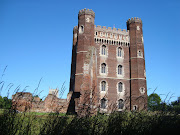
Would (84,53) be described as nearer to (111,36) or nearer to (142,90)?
(111,36)

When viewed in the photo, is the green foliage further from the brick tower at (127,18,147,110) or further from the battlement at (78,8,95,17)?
the battlement at (78,8,95,17)

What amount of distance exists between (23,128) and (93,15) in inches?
966

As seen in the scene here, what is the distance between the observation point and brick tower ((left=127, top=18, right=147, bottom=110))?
2500cm

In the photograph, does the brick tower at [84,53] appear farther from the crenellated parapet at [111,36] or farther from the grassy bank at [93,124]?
the grassy bank at [93,124]

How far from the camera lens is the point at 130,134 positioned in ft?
16.8

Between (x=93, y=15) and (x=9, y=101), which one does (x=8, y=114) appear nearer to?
(x=9, y=101)

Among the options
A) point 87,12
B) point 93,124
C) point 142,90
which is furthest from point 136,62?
point 93,124

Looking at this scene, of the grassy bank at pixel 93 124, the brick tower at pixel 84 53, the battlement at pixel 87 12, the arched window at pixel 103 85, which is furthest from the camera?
the battlement at pixel 87 12

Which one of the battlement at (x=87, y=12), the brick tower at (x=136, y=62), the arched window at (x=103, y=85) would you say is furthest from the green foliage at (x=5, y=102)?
the battlement at (x=87, y=12)

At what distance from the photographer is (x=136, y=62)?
2659 centimetres

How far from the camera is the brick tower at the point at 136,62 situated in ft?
82.0

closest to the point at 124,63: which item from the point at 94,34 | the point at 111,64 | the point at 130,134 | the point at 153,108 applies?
the point at 111,64

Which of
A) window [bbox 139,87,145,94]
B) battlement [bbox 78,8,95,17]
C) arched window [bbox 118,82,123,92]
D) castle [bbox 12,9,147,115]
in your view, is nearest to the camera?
castle [bbox 12,9,147,115]

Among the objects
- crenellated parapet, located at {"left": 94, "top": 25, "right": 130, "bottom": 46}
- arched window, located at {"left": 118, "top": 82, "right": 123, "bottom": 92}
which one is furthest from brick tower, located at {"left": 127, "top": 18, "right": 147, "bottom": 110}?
arched window, located at {"left": 118, "top": 82, "right": 123, "bottom": 92}
